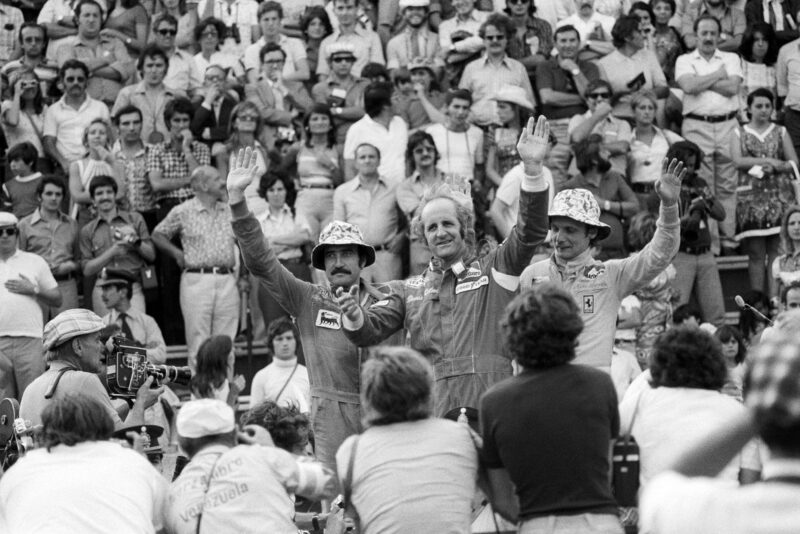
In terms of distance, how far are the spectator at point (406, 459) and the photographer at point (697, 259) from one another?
24.9 feet

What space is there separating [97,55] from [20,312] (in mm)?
4028

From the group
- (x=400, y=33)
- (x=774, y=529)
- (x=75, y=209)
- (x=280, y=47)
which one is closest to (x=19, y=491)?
(x=774, y=529)

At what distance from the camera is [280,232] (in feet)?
39.1

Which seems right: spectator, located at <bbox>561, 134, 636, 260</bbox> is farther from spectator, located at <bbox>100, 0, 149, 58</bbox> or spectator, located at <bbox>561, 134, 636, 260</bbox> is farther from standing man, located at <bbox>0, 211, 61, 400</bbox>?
spectator, located at <bbox>100, 0, 149, 58</bbox>

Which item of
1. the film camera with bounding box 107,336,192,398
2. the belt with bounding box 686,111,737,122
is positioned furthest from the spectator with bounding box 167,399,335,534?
the belt with bounding box 686,111,737,122

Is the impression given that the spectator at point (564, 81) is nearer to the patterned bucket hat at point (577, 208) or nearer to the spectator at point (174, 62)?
the spectator at point (174, 62)

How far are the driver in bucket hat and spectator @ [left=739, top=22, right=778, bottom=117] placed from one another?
8.39 metres

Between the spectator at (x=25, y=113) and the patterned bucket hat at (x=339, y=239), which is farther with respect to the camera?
A: the spectator at (x=25, y=113)

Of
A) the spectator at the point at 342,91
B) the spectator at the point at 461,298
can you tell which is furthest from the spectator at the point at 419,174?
the spectator at the point at 461,298

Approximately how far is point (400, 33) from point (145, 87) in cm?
275

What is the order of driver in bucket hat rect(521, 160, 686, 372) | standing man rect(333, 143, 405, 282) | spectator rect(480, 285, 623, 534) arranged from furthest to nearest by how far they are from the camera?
standing man rect(333, 143, 405, 282), driver in bucket hat rect(521, 160, 686, 372), spectator rect(480, 285, 623, 534)

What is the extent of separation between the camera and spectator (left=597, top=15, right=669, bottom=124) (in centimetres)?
1373

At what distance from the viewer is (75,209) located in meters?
12.3

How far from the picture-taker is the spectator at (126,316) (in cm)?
1092
